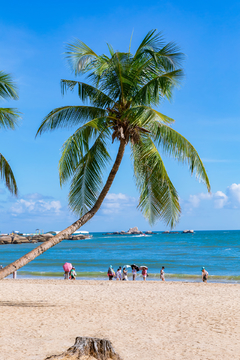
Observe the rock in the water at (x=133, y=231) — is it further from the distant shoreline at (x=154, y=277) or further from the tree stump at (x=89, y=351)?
the tree stump at (x=89, y=351)

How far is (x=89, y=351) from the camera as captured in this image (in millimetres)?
5270

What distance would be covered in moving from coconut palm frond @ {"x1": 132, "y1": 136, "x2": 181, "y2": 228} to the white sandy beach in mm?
2714

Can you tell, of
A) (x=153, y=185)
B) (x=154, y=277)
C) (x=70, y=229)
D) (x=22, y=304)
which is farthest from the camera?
(x=154, y=277)

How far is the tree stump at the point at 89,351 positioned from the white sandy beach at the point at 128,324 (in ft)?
2.96

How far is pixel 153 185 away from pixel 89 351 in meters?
5.61

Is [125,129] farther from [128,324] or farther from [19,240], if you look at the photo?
[19,240]

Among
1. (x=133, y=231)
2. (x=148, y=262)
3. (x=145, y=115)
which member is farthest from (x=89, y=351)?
(x=133, y=231)

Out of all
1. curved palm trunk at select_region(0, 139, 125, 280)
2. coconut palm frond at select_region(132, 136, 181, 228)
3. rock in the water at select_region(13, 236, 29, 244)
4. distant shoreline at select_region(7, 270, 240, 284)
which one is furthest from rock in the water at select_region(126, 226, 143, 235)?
curved palm trunk at select_region(0, 139, 125, 280)

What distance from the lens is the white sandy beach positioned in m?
6.50

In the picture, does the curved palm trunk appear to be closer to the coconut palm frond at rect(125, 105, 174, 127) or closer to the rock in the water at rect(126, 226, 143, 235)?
the coconut palm frond at rect(125, 105, 174, 127)

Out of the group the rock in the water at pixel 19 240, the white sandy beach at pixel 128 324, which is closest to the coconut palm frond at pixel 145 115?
the white sandy beach at pixel 128 324

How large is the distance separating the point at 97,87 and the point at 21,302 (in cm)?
757

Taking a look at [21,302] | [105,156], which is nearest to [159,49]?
[105,156]

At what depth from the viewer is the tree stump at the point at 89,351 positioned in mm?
5180
